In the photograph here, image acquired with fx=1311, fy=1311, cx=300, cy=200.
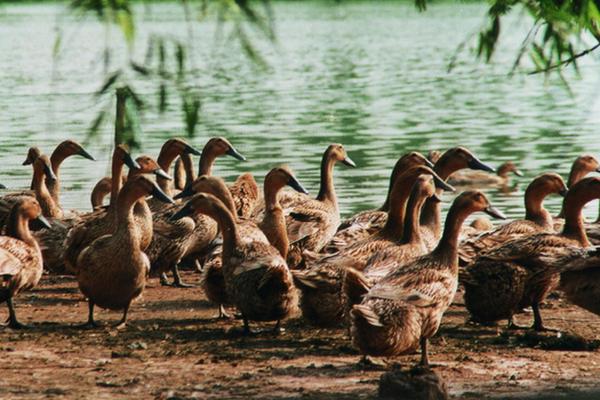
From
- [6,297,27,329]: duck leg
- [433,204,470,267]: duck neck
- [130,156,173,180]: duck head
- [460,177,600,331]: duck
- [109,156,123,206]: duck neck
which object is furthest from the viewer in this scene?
[130,156,173,180]: duck head

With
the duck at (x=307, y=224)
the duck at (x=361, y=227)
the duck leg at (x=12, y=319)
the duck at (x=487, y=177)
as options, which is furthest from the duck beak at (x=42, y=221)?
the duck at (x=487, y=177)

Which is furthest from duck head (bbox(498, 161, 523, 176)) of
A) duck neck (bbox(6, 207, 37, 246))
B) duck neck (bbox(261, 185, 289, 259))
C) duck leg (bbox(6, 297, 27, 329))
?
duck leg (bbox(6, 297, 27, 329))

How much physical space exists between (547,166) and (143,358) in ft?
50.4

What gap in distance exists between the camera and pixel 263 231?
12.9m

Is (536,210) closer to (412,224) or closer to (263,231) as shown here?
(412,224)

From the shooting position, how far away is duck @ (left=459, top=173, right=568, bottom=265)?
11977mm

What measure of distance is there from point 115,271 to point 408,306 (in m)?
3.08

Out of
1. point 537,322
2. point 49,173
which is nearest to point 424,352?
point 537,322

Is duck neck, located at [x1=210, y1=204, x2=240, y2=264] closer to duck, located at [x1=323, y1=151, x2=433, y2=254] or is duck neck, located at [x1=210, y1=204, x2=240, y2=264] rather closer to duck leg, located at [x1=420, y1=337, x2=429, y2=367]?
duck, located at [x1=323, y1=151, x2=433, y2=254]

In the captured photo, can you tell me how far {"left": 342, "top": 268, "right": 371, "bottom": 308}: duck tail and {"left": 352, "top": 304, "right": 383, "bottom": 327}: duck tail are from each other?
697mm

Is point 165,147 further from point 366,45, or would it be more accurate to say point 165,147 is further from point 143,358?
point 366,45

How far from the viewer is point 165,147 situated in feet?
53.8

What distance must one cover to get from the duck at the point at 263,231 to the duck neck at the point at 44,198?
212cm

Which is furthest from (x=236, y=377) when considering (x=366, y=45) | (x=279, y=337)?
(x=366, y=45)
